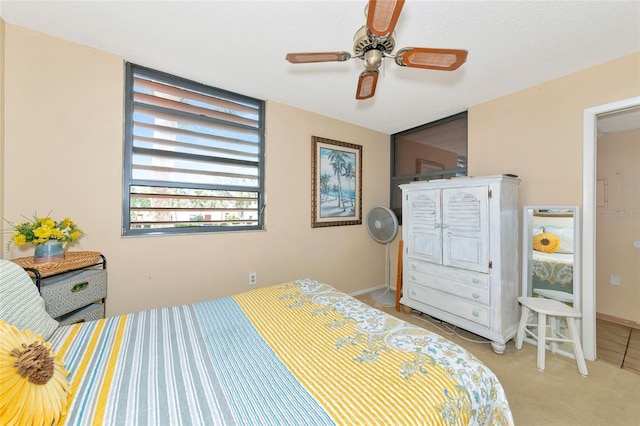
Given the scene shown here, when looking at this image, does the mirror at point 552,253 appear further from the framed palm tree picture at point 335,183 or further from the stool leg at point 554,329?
the framed palm tree picture at point 335,183

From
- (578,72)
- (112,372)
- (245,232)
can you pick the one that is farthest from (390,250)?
(112,372)

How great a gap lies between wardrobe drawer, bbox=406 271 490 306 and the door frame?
2.46ft

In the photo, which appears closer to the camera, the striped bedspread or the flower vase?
the striped bedspread

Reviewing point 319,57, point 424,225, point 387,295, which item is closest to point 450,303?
point 424,225

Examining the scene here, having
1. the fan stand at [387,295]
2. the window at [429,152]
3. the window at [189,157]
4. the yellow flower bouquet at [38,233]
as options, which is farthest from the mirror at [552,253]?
the yellow flower bouquet at [38,233]

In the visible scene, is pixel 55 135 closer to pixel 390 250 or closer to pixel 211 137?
pixel 211 137

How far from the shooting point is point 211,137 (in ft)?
7.84

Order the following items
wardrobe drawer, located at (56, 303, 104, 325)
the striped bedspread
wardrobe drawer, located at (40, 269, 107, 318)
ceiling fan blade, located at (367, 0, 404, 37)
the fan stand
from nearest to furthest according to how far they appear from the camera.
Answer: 1. the striped bedspread
2. ceiling fan blade, located at (367, 0, 404, 37)
3. wardrobe drawer, located at (40, 269, 107, 318)
4. wardrobe drawer, located at (56, 303, 104, 325)
5. the fan stand

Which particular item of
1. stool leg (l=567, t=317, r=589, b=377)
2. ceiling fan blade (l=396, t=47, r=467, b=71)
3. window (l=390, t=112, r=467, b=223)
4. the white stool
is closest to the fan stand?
window (l=390, t=112, r=467, b=223)

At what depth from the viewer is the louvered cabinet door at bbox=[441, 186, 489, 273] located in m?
2.11

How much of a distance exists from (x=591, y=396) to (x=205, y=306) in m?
2.56

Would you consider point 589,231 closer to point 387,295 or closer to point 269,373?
point 387,295

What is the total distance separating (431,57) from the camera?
4.00 ft

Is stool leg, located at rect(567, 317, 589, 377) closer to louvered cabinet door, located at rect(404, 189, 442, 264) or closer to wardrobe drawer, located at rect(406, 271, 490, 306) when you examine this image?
wardrobe drawer, located at rect(406, 271, 490, 306)
